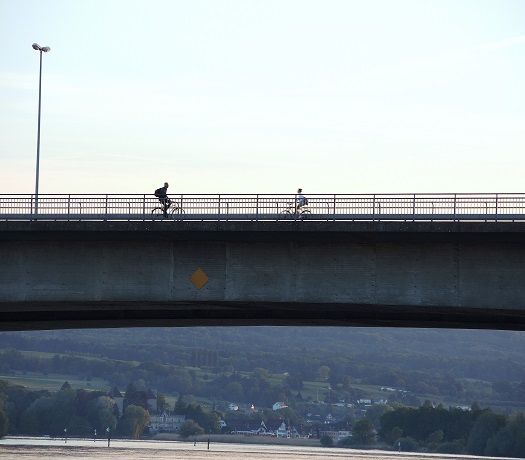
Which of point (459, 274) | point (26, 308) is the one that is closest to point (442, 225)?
point (459, 274)

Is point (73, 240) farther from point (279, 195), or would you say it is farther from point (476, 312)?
point (476, 312)

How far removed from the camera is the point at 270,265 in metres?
41.8

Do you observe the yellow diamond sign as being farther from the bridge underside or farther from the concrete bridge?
the bridge underside

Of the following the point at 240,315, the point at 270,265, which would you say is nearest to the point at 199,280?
the point at 270,265

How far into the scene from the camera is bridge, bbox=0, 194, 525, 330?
4038 cm

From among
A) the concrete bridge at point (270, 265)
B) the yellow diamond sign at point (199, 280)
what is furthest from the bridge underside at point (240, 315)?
the yellow diamond sign at point (199, 280)

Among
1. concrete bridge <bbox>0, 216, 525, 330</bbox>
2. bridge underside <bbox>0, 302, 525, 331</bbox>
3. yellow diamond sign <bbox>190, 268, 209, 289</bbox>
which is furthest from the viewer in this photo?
bridge underside <bbox>0, 302, 525, 331</bbox>

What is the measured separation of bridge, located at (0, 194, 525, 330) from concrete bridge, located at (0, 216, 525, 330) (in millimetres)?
44

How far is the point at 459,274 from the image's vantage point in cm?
4056

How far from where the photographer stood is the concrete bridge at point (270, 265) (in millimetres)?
40312

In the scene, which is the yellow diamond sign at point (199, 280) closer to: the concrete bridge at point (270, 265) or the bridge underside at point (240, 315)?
the concrete bridge at point (270, 265)

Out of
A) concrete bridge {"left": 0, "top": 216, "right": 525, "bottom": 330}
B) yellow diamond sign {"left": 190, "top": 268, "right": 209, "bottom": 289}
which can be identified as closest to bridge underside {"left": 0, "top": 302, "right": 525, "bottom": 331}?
concrete bridge {"left": 0, "top": 216, "right": 525, "bottom": 330}

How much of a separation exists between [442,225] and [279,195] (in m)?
7.68

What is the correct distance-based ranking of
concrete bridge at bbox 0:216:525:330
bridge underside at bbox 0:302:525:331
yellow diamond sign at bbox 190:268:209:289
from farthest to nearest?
1. bridge underside at bbox 0:302:525:331
2. yellow diamond sign at bbox 190:268:209:289
3. concrete bridge at bbox 0:216:525:330
